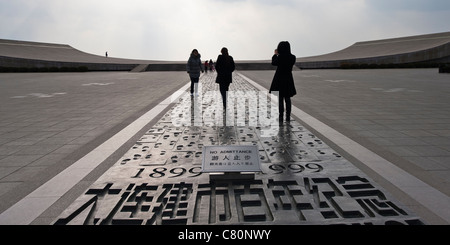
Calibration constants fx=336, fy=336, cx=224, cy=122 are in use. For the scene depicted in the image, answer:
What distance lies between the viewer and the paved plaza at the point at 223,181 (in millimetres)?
3389

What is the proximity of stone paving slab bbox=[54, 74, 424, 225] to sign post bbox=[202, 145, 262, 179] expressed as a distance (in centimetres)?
27

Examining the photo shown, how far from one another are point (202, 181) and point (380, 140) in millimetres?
3637

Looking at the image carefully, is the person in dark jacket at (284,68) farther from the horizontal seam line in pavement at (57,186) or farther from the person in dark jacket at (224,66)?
the horizontal seam line in pavement at (57,186)

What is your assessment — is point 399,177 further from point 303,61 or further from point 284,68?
point 303,61

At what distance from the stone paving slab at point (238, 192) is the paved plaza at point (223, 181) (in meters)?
0.01

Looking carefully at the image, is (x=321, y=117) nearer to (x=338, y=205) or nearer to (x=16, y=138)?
(x=338, y=205)

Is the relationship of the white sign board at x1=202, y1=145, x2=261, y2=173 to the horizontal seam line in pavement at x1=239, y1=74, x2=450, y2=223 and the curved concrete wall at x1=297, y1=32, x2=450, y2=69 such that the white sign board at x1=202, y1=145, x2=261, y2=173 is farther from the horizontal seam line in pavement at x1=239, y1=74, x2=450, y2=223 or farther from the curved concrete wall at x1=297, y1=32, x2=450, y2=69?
the curved concrete wall at x1=297, y1=32, x2=450, y2=69

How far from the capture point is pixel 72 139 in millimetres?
6457

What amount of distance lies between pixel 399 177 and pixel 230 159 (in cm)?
220

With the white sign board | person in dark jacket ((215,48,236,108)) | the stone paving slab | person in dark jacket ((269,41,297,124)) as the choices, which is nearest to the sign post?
the white sign board

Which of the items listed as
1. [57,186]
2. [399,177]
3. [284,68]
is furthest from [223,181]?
[284,68]

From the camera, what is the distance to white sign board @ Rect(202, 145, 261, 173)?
12.6 ft

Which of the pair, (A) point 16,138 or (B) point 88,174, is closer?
(B) point 88,174
